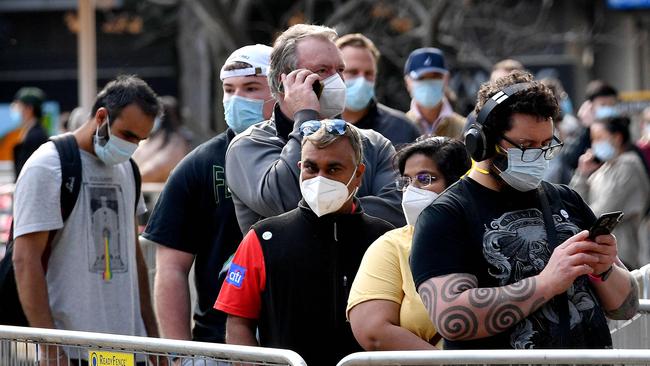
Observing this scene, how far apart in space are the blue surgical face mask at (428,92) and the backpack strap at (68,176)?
2.97 metres

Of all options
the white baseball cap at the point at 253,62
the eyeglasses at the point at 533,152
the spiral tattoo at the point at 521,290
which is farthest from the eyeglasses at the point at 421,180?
the white baseball cap at the point at 253,62

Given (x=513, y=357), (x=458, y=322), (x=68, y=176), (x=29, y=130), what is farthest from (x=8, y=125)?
(x=513, y=357)

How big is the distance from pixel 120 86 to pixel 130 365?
82.9 inches

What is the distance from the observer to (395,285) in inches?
161

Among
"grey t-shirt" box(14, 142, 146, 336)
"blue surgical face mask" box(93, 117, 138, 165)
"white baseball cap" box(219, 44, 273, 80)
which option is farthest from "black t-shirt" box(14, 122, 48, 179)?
"white baseball cap" box(219, 44, 273, 80)

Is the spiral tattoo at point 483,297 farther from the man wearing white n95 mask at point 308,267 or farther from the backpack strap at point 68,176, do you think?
the backpack strap at point 68,176

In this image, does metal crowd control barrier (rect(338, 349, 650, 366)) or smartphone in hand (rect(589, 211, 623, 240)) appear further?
smartphone in hand (rect(589, 211, 623, 240))

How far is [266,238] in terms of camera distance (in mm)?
4328

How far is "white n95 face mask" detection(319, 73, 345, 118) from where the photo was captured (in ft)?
15.9

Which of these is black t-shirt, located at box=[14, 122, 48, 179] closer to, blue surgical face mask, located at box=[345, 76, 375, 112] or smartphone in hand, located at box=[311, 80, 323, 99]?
blue surgical face mask, located at box=[345, 76, 375, 112]

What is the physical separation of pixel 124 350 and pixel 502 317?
117cm

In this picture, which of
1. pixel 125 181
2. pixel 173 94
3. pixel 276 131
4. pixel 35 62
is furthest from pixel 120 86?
pixel 35 62

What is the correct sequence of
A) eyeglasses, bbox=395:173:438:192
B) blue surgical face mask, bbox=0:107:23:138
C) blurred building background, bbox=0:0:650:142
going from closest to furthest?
eyeglasses, bbox=395:173:438:192 → blurred building background, bbox=0:0:650:142 → blue surgical face mask, bbox=0:107:23:138

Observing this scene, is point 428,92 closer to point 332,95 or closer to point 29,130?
point 332,95
